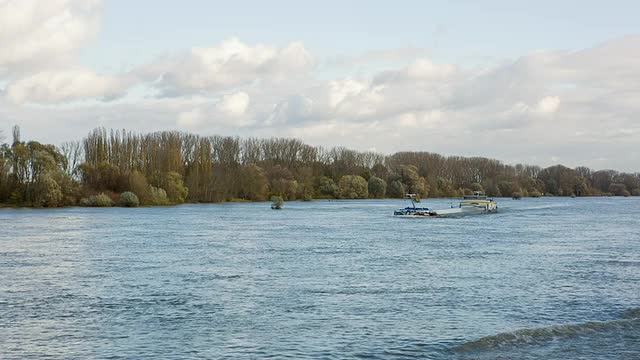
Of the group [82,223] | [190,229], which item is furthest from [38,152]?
[190,229]

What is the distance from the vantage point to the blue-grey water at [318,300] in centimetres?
1652

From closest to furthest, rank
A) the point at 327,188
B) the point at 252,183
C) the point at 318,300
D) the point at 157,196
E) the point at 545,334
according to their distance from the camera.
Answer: the point at 545,334, the point at 318,300, the point at 157,196, the point at 252,183, the point at 327,188

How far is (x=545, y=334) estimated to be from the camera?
58.5ft

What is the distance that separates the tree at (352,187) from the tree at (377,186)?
317 centimetres

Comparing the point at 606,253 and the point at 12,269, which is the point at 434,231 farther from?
the point at 12,269

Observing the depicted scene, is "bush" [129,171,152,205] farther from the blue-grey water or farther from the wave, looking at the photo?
the wave

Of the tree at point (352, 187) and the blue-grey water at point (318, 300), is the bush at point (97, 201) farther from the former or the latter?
the tree at point (352, 187)

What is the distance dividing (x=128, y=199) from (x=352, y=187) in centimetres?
6679

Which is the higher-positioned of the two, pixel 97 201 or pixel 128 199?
pixel 128 199

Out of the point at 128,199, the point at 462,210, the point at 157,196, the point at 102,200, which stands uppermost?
the point at 157,196

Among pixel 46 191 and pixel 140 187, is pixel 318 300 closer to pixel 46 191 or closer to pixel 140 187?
pixel 46 191

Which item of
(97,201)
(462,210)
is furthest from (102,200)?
(462,210)

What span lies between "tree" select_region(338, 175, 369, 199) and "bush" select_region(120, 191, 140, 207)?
63.8 meters

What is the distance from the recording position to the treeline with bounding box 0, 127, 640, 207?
101 meters
